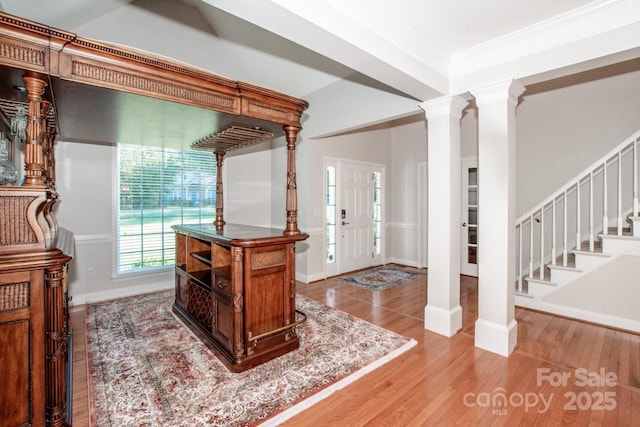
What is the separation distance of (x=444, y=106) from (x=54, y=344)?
3455 millimetres

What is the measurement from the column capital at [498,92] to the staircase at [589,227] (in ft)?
5.29

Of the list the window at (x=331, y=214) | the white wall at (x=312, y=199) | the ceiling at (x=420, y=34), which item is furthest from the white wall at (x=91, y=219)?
the window at (x=331, y=214)

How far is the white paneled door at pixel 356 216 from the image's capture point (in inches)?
222

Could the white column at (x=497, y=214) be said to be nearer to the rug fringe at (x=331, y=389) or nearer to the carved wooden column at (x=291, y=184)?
the rug fringe at (x=331, y=389)

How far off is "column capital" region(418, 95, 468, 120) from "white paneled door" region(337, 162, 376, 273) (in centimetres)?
258

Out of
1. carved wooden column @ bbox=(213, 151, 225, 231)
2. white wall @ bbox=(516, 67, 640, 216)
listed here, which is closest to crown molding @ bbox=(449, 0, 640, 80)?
white wall @ bbox=(516, 67, 640, 216)

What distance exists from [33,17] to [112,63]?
1.59 m

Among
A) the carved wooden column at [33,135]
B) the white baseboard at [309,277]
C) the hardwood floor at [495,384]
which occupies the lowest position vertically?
the hardwood floor at [495,384]

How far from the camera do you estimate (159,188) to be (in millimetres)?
4547

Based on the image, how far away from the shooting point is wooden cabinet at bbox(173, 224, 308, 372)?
2369mm

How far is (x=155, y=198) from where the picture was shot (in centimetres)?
451

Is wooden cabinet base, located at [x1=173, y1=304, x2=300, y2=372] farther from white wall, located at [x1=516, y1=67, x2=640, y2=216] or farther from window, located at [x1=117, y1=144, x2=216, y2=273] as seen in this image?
white wall, located at [x1=516, y1=67, x2=640, y2=216]

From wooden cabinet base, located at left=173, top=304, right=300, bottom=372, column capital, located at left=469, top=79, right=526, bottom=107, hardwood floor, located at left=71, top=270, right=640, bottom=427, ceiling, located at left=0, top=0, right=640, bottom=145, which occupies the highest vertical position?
ceiling, located at left=0, top=0, right=640, bottom=145

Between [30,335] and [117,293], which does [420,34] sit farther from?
[117,293]
